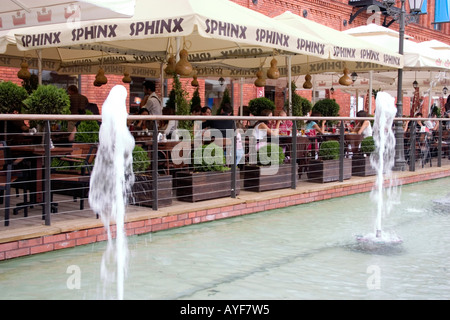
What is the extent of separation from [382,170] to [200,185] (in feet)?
15.1

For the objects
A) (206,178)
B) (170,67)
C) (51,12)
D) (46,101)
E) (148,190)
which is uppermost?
(51,12)

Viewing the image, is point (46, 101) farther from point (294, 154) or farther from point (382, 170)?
point (382, 170)

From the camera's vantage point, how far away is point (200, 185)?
717cm

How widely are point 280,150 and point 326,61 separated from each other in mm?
5175

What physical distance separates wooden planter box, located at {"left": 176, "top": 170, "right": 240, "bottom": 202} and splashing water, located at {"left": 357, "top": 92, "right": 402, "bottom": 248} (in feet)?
6.61

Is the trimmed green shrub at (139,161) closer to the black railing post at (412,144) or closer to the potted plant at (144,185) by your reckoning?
the potted plant at (144,185)

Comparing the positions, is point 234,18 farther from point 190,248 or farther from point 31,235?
point 31,235

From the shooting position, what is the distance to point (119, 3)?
218 inches

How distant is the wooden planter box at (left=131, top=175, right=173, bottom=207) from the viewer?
6.68m

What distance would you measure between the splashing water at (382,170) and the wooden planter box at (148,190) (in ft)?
7.56

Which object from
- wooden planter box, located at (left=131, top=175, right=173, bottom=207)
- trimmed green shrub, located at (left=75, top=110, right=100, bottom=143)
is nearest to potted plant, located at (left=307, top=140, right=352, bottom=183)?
wooden planter box, located at (left=131, top=175, right=173, bottom=207)

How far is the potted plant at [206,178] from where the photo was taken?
713 centimetres

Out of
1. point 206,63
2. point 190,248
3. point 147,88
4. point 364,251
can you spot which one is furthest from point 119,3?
point 206,63

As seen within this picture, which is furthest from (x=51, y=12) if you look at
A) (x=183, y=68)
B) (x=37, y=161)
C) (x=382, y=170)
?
(x=382, y=170)
